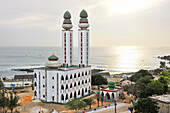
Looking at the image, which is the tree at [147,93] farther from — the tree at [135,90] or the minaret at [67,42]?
the minaret at [67,42]

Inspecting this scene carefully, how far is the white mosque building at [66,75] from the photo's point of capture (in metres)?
42.0

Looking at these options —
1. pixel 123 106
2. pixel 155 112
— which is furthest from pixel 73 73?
pixel 155 112

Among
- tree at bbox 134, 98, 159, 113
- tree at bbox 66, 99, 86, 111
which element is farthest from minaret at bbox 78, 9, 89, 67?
tree at bbox 134, 98, 159, 113

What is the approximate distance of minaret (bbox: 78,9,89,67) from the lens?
1951 inches

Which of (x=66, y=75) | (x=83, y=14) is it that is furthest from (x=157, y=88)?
(x=83, y=14)

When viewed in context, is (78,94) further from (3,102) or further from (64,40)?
(3,102)

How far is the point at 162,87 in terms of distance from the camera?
41.7m

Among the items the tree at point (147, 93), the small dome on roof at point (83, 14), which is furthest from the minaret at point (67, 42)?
the tree at point (147, 93)

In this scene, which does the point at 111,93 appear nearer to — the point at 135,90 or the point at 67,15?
the point at 135,90

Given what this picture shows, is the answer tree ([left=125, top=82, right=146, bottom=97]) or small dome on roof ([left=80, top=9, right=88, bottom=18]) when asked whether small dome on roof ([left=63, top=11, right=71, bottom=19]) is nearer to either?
small dome on roof ([left=80, top=9, right=88, bottom=18])

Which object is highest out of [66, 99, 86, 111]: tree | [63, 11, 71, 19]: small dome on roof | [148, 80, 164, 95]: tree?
[63, 11, 71, 19]: small dome on roof

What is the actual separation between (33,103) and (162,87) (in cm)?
2548

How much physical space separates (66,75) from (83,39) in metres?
11.3

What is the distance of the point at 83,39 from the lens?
49594mm
